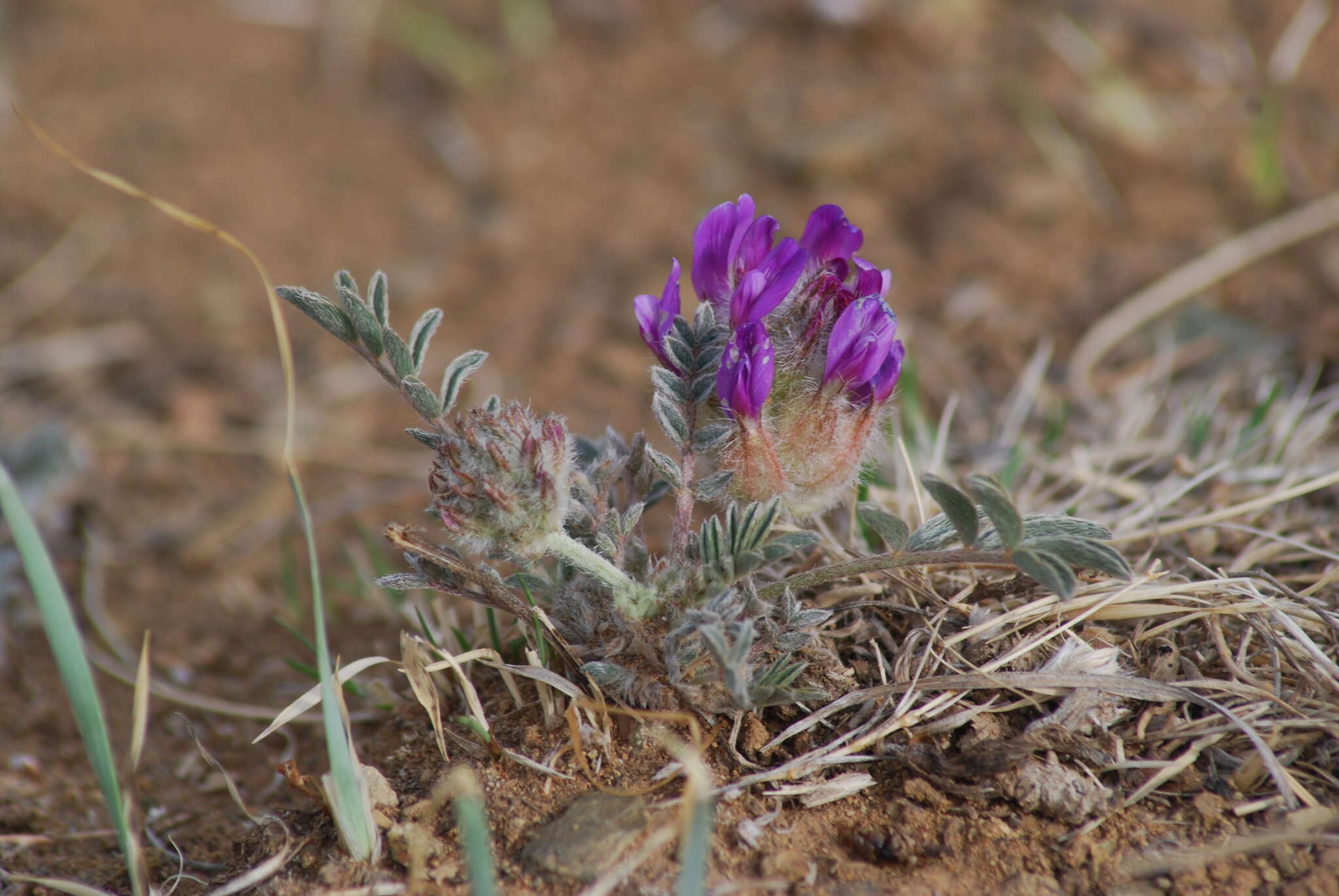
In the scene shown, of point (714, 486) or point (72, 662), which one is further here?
point (714, 486)

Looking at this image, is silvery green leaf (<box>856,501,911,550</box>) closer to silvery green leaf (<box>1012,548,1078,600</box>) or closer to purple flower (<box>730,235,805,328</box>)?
silvery green leaf (<box>1012,548,1078,600</box>)

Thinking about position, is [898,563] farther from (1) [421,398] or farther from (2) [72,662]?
(2) [72,662]

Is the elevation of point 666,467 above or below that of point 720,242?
below

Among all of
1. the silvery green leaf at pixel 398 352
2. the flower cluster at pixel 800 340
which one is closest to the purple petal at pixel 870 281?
the flower cluster at pixel 800 340

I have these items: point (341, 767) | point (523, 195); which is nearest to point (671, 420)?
point (341, 767)

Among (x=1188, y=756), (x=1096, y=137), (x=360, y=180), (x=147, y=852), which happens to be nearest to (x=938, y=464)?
(x=1188, y=756)

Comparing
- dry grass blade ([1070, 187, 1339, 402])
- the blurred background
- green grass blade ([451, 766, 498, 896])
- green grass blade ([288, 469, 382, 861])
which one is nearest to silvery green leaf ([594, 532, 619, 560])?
green grass blade ([288, 469, 382, 861])

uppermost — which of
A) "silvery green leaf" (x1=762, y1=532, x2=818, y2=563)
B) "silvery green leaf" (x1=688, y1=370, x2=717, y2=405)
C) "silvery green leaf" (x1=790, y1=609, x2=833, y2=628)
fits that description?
"silvery green leaf" (x1=688, y1=370, x2=717, y2=405)
